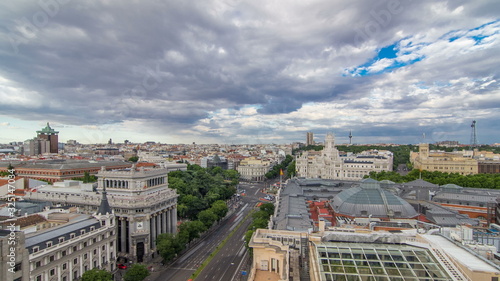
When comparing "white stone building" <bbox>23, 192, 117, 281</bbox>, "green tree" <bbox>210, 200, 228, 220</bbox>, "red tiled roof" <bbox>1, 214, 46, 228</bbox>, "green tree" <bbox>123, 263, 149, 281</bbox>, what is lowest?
"green tree" <bbox>123, 263, 149, 281</bbox>

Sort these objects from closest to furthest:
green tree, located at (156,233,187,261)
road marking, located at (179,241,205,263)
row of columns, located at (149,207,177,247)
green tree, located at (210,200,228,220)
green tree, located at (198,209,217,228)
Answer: green tree, located at (156,233,187,261) < road marking, located at (179,241,205,263) < row of columns, located at (149,207,177,247) < green tree, located at (198,209,217,228) < green tree, located at (210,200,228,220)

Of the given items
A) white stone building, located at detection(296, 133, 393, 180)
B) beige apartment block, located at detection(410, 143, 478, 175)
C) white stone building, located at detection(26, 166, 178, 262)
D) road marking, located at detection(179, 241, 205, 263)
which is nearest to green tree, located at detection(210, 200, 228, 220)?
road marking, located at detection(179, 241, 205, 263)

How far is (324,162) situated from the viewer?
551 ft

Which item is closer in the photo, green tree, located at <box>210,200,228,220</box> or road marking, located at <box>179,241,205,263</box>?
road marking, located at <box>179,241,205,263</box>

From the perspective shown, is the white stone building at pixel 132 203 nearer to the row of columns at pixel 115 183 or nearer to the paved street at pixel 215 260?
the row of columns at pixel 115 183

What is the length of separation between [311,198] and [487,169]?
423 ft

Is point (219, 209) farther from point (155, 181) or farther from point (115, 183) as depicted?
point (115, 183)

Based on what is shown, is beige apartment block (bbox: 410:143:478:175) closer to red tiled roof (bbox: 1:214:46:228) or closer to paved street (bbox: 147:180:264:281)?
paved street (bbox: 147:180:264:281)

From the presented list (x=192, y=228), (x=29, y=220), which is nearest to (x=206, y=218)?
(x=192, y=228)

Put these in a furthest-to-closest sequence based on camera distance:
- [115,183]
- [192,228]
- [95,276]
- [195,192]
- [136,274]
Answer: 1. [195,192]
2. [192,228]
3. [115,183]
4. [136,274]
5. [95,276]

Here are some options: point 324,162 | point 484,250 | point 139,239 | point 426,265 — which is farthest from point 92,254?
point 324,162

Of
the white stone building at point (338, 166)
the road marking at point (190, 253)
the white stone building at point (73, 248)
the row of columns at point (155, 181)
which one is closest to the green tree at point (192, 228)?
the road marking at point (190, 253)

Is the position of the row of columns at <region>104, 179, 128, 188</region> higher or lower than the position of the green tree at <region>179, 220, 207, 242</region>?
higher

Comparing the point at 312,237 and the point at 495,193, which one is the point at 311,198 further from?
the point at 312,237
